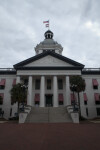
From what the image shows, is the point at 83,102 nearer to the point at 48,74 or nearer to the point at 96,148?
the point at 48,74

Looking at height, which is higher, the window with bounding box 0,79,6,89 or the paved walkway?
the window with bounding box 0,79,6,89

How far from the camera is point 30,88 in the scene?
31281 millimetres

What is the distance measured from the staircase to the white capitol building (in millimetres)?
5176

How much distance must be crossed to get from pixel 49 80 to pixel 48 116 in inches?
554

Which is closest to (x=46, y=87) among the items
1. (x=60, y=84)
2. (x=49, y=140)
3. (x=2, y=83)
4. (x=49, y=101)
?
(x=49, y=101)

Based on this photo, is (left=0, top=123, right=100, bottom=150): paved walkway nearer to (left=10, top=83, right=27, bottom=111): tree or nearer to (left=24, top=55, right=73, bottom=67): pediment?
(left=10, top=83, right=27, bottom=111): tree

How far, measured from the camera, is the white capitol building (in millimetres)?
32375

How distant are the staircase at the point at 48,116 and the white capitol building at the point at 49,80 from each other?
5176mm

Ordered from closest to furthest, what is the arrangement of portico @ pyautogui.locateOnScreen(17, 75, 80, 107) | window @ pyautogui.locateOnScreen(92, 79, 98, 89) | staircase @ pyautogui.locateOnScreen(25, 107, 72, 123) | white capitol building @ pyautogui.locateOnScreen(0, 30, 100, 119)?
1. staircase @ pyautogui.locateOnScreen(25, 107, 72, 123)
2. portico @ pyautogui.locateOnScreen(17, 75, 80, 107)
3. white capitol building @ pyautogui.locateOnScreen(0, 30, 100, 119)
4. window @ pyautogui.locateOnScreen(92, 79, 98, 89)

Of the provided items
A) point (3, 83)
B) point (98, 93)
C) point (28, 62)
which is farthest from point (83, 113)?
point (3, 83)

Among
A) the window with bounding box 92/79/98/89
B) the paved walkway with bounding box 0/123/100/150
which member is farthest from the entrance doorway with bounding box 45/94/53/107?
the paved walkway with bounding box 0/123/100/150

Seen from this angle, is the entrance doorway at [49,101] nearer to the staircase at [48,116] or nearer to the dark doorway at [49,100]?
the dark doorway at [49,100]

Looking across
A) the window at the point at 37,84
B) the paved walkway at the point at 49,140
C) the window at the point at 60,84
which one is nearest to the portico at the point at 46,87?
the window at the point at 60,84

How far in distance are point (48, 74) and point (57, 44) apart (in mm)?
17668
